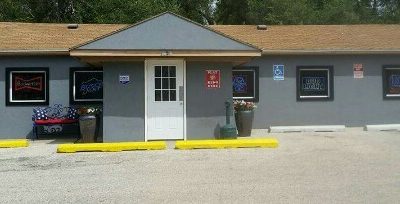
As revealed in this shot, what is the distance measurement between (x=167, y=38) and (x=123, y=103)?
2.17 metres

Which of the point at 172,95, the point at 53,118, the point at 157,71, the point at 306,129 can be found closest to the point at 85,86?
the point at 53,118

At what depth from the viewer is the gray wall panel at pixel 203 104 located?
41.9ft

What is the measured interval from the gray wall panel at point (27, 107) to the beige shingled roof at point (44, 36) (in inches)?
17.6

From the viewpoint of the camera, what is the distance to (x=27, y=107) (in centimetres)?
1464

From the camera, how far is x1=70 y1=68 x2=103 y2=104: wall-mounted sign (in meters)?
14.8

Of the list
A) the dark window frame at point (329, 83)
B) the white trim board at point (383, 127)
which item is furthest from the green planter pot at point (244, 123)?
the white trim board at point (383, 127)

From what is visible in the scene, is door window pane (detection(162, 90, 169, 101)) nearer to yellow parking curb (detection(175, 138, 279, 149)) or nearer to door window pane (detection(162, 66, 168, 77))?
door window pane (detection(162, 66, 168, 77))

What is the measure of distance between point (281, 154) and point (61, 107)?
7760 mm

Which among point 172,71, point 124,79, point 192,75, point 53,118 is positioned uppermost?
point 172,71

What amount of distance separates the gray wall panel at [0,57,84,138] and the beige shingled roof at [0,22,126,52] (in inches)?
17.6

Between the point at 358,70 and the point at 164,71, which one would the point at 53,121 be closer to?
the point at 164,71

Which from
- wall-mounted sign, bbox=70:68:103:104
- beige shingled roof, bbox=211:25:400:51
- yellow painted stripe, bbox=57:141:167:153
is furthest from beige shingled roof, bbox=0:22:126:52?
beige shingled roof, bbox=211:25:400:51

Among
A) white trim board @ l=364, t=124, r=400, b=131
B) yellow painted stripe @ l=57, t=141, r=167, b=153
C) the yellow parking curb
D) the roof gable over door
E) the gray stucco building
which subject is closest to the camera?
yellow painted stripe @ l=57, t=141, r=167, b=153

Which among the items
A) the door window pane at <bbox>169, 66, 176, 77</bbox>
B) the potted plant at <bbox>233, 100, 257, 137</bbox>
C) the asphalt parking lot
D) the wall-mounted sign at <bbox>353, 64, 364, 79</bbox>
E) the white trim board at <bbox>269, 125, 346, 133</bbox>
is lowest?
the asphalt parking lot
